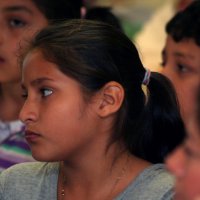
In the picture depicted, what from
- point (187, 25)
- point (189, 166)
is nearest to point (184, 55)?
point (187, 25)

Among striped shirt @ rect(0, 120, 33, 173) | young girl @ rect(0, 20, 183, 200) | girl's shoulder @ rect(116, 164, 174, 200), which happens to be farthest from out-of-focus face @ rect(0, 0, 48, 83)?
girl's shoulder @ rect(116, 164, 174, 200)

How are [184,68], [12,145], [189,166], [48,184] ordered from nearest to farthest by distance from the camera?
[189,166]
[48,184]
[12,145]
[184,68]

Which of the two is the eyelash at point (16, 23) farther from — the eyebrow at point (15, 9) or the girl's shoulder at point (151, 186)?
the girl's shoulder at point (151, 186)

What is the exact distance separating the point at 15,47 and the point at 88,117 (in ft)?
1.87

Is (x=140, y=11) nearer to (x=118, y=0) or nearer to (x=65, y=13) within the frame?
(x=118, y=0)

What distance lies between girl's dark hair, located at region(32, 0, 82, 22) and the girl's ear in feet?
1.88

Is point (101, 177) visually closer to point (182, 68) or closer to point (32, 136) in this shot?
point (32, 136)

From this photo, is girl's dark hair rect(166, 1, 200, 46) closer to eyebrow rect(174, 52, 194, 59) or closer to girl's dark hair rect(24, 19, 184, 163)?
eyebrow rect(174, 52, 194, 59)

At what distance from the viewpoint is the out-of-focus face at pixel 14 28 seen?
1867 millimetres

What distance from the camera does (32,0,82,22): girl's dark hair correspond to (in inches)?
74.8

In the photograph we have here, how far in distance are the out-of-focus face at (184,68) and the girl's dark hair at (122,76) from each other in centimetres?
42

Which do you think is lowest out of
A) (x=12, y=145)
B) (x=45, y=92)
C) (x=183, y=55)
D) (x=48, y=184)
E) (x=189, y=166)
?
(x=12, y=145)

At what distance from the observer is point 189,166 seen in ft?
2.75

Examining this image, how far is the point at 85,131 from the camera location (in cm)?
139
